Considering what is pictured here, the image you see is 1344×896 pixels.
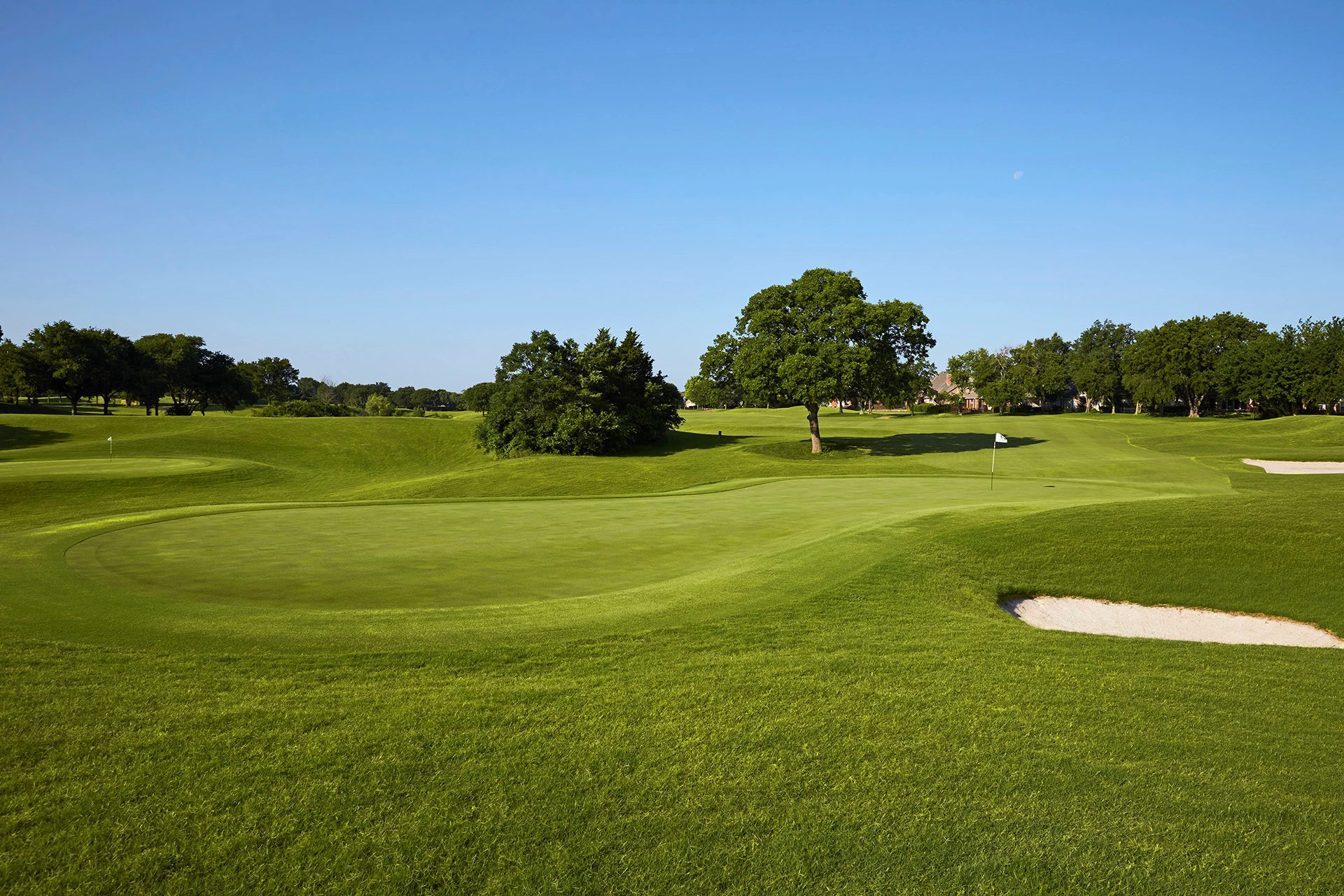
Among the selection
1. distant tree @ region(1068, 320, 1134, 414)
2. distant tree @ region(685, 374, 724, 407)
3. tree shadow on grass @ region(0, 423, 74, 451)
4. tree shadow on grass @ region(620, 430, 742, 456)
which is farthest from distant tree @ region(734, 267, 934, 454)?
distant tree @ region(685, 374, 724, 407)

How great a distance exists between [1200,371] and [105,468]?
108m

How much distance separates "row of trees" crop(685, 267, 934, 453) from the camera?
43562 millimetres

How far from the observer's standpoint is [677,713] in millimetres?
6379

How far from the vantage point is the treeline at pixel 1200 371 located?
A: 268 ft

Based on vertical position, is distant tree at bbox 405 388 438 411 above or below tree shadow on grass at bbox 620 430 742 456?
above

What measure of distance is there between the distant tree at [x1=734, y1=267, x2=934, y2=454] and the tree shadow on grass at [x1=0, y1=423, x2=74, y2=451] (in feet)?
146

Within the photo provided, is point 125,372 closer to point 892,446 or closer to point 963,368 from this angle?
point 892,446

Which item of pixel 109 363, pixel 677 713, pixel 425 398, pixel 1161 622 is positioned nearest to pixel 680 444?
pixel 1161 622

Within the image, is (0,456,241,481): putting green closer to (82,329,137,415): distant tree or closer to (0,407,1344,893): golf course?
(0,407,1344,893): golf course

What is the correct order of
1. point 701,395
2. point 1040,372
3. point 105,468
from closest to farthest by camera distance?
point 105,468 < point 1040,372 < point 701,395

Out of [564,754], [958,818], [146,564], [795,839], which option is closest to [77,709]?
[564,754]

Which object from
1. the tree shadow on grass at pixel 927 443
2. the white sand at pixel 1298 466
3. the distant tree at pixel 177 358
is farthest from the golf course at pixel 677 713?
the distant tree at pixel 177 358

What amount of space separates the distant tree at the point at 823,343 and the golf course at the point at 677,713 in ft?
88.7

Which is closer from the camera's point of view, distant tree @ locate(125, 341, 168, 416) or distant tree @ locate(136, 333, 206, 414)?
distant tree @ locate(125, 341, 168, 416)
